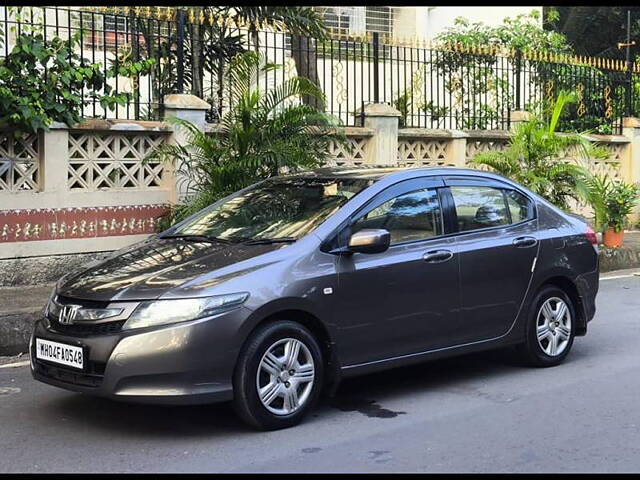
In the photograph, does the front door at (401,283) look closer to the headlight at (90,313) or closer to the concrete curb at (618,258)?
the headlight at (90,313)

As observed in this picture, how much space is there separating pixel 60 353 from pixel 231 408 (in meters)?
1.14

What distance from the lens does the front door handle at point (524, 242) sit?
22.7 ft

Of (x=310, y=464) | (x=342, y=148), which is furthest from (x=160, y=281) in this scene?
(x=342, y=148)

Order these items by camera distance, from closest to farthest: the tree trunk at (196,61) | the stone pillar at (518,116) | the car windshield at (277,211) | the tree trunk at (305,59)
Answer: the car windshield at (277,211), the tree trunk at (196,61), the tree trunk at (305,59), the stone pillar at (518,116)

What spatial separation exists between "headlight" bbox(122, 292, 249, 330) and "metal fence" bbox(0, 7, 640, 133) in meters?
5.72

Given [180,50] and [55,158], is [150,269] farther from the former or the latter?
[180,50]

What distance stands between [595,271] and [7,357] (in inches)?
193

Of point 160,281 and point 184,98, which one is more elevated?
point 184,98

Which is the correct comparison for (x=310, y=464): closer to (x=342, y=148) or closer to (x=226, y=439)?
(x=226, y=439)

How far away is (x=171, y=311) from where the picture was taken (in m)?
5.23

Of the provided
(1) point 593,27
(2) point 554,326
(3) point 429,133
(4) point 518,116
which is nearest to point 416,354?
(2) point 554,326

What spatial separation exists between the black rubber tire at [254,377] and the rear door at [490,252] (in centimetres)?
142

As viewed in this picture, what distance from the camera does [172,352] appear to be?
5.17 m

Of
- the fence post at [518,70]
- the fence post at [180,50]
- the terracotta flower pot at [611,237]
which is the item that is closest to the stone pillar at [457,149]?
the fence post at [518,70]
